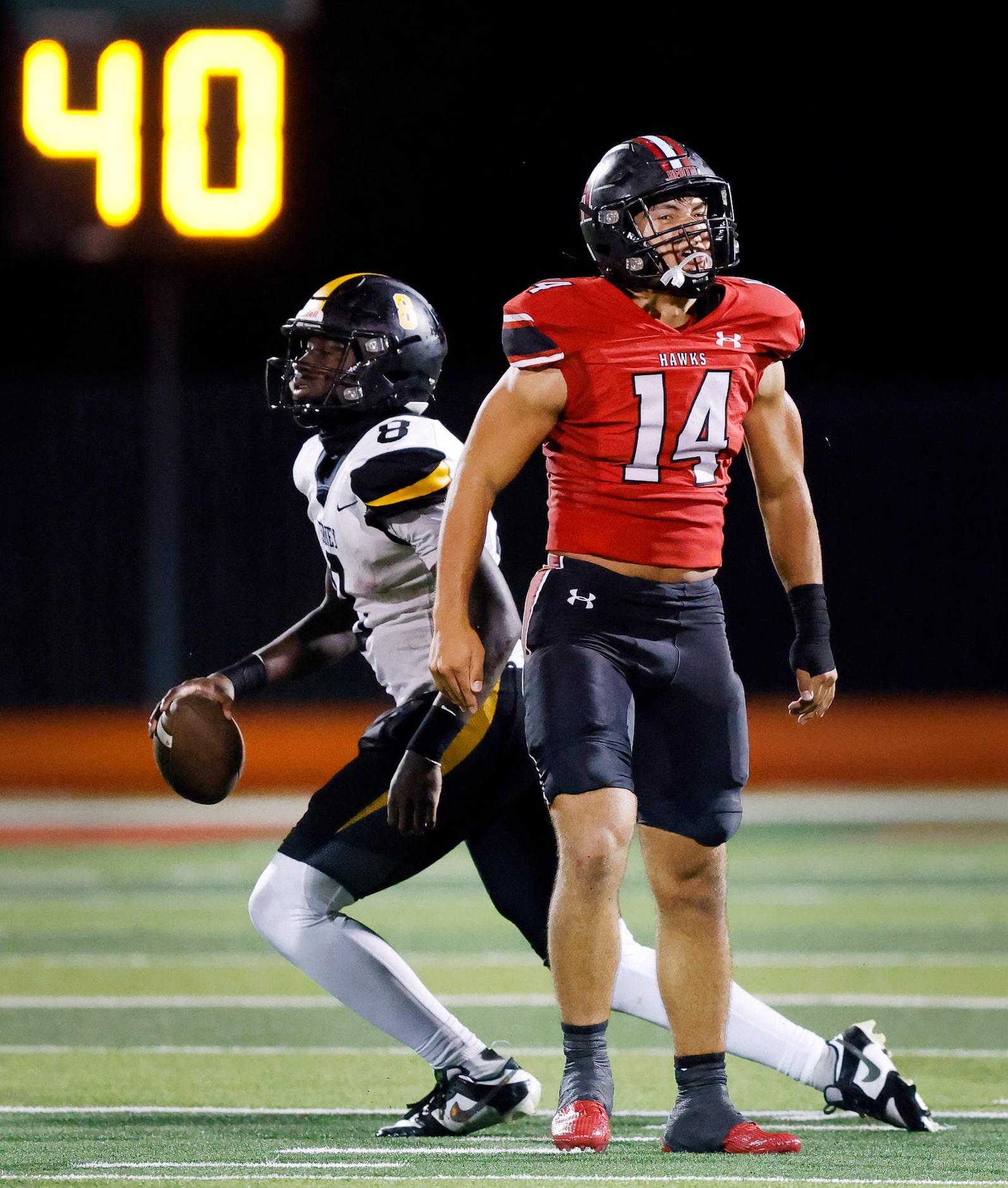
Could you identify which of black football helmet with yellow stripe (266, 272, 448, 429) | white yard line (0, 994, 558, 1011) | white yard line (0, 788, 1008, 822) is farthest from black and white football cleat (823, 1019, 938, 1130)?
white yard line (0, 788, 1008, 822)

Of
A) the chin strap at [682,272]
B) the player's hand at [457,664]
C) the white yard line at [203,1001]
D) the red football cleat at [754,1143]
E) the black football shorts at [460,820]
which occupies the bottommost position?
the white yard line at [203,1001]

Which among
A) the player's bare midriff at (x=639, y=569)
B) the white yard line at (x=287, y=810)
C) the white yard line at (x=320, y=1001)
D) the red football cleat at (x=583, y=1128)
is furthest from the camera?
the white yard line at (x=287, y=810)

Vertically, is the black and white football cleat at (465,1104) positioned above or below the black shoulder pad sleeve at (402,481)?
below

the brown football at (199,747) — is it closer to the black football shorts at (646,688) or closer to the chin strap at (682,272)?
the black football shorts at (646,688)

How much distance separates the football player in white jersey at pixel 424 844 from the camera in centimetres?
401

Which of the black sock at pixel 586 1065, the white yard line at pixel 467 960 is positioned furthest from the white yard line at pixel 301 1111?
the white yard line at pixel 467 960

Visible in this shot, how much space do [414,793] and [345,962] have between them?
1.46 ft

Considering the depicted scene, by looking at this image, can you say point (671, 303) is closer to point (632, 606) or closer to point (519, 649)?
point (632, 606)

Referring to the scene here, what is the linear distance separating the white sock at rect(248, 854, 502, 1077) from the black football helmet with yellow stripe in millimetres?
941

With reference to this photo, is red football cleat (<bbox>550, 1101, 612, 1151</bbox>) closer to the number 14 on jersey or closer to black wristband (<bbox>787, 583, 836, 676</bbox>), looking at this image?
black wristband (<bbox>787, 583, 836, 676</bbox>)

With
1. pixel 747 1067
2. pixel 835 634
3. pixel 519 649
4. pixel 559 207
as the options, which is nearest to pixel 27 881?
pixel 747 1067

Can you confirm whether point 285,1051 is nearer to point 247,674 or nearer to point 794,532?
point 247,674

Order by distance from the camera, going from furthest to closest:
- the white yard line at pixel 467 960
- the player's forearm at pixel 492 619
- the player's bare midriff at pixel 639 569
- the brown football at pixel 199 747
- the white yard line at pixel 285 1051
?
the white yard line at pixel 467 960, the white yard line at pixel 285 1051, the brown football at pixel 199 747, the player's forearm at pixel 492 619, the player's bare midriff at pixel 639 569

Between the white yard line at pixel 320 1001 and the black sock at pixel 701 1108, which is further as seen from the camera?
the white yard line at pixel 320 1001
